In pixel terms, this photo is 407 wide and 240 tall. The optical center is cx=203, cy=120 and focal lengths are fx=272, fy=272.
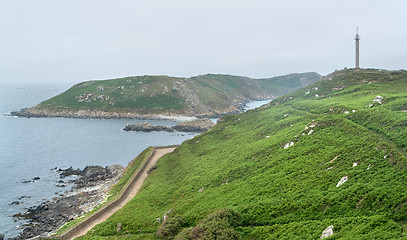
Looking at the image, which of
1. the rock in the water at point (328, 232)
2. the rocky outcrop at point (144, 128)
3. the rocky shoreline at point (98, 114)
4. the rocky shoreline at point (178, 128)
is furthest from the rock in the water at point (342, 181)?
the rocky shoreline at point (98, 114)

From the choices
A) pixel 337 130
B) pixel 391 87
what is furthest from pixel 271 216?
pixel 391 87

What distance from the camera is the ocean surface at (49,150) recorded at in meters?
56.9

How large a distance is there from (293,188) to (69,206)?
41210 mm

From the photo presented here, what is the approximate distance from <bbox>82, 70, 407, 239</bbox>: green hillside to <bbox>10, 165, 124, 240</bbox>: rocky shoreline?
1228cm

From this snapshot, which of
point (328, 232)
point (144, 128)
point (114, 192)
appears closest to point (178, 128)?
point (144, 128)

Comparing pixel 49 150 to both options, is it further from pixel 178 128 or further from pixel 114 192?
pixel 114 192

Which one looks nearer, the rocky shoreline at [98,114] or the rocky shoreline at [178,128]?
the rocky shoreline at [178,128]

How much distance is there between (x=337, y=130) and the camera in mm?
34625

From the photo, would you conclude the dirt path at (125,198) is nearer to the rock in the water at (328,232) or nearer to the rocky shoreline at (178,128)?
the rock in the water at (328,232)

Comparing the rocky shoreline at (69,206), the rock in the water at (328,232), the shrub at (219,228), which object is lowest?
the rocky shoreline at (69,206)

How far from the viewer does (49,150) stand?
317 feet

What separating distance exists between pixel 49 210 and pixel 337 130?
48674 mm

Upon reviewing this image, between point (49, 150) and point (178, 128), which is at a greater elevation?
point (178, 128)

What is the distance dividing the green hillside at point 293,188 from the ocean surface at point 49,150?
27.3m
